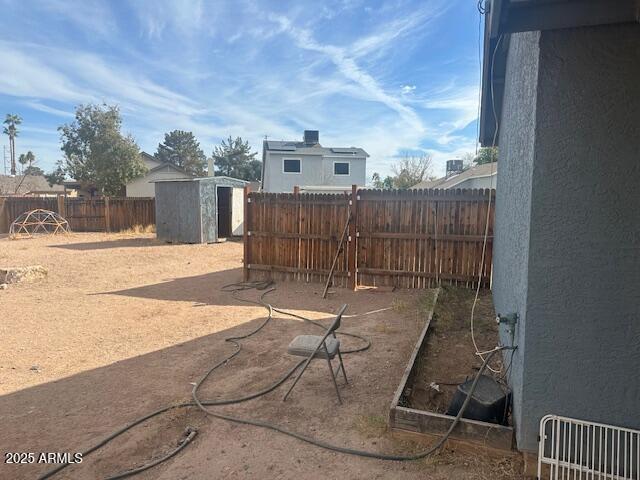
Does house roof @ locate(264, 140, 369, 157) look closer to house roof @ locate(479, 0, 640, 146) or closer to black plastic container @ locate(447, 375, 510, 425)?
black plastic container @ locate(447, 375, 510, 425)

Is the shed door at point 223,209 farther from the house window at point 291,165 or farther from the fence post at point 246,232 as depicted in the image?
the house window at point 291,165

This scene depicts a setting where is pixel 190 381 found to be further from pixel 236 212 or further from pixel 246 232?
pixel 236 212

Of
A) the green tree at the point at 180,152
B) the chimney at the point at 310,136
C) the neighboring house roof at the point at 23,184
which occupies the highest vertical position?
the green tree at the point at 180,152

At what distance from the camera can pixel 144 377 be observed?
3.72 meters

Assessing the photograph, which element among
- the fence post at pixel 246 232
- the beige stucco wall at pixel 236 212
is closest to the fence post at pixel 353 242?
the fence post at pixel 246 232

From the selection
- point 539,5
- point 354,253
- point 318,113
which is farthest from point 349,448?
point 318,113

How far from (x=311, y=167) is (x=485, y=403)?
24.9 meters

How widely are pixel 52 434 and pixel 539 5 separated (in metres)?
4.13

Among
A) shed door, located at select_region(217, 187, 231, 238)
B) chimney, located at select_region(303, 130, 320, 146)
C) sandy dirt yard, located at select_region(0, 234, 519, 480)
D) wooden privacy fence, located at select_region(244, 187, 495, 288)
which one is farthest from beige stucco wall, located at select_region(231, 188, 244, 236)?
chimney, located at select_region(303, 130, 320, 146)

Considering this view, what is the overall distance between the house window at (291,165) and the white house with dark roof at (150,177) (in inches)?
287

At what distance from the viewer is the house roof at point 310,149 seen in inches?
1037

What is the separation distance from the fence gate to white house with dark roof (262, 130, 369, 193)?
24223mm

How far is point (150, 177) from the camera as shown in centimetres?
2847

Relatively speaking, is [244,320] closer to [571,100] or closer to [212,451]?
[212,451]
